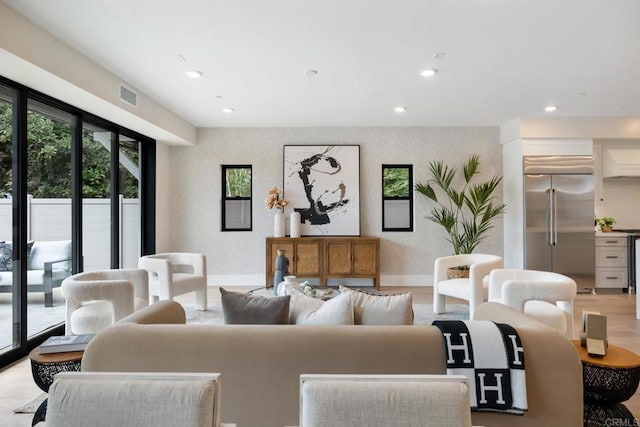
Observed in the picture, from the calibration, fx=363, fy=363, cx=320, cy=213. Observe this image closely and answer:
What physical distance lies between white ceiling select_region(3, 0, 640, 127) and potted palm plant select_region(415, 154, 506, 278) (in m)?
1.16

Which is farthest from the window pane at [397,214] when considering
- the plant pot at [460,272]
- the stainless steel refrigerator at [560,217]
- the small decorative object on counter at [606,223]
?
the small decorative object on counter at [606,223]

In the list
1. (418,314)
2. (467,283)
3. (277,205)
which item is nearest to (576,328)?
(467,283)

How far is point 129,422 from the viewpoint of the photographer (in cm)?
93

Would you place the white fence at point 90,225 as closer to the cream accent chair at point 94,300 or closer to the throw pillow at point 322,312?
the cream accent chair at point 94,300

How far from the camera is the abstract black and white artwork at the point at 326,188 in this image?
5789mm

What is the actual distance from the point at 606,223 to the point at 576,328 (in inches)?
110

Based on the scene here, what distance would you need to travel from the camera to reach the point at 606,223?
222 inches

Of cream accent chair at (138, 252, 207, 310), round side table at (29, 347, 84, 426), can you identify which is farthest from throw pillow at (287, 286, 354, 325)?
cream accent chair at (138, 252, 207, 310)

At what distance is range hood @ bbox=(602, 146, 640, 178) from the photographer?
555 centimetres

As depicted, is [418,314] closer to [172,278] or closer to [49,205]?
[172,278]

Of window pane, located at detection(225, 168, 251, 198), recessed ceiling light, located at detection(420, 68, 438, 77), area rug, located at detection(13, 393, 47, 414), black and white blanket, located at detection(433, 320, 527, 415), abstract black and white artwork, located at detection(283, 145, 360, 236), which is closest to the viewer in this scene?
black and white blanket, located at detection(433, 320, 527, 415)

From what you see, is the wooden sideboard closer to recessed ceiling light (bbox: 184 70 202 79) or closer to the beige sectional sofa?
recessed ceiling light (bbox: 184 70 202 79)

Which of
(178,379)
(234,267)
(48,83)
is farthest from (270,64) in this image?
(234,267)

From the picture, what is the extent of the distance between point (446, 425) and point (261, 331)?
30.9 inches
